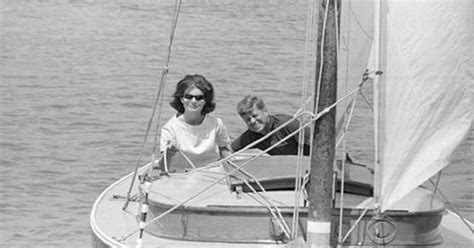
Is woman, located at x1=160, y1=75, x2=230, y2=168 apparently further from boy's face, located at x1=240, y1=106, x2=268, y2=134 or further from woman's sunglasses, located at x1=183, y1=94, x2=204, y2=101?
boy's face, located at x1=240, y1=106, x2=268, y2=134

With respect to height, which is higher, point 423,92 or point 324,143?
point 423,92

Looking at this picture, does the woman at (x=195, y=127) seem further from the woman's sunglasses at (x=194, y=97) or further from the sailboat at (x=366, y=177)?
the sailboat at (x=366, y=177)

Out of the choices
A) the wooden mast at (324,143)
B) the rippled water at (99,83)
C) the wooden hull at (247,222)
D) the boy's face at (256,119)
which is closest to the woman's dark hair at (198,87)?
the boy's face at (256,119)

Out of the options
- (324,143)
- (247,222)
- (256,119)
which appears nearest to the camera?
(324,143)

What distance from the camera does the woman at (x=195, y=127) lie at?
19.5 feet

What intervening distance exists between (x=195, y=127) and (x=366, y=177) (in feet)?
3.94

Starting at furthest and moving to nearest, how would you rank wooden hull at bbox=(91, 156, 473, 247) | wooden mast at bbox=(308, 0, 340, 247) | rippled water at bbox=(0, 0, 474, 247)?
rippled water at bbox=(0, 0, 474, 247), wooden hull at bbox=(91, 156, 473, 247), wooden mast at bbox=(308, 0, 340, 247)

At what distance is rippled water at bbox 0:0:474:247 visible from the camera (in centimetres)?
905

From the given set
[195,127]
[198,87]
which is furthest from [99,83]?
[198,87]

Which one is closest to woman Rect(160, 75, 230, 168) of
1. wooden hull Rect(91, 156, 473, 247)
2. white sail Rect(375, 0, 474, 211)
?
wooden hull Rect(91, 156, 473, 247)

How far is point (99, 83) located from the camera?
1441cm

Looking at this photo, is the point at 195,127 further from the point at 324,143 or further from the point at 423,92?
the point at 423,92

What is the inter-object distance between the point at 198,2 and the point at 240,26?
1757 millimetres

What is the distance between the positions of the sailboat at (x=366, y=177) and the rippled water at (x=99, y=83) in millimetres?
2657
